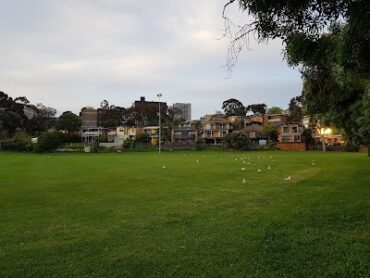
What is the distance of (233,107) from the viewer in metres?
147

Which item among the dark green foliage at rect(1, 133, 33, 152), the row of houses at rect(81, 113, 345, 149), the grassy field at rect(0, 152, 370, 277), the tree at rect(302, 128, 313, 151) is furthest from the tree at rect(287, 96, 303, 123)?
the grassy field at rect(0, 152, 370, 277)

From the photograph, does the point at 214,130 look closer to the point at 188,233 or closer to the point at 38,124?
the point at 38,124

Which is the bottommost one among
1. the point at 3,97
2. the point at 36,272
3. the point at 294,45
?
the point at 36,272

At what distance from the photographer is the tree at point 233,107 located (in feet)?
476

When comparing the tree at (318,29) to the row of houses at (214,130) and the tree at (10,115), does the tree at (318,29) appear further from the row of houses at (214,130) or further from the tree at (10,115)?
the tree at (10,115)

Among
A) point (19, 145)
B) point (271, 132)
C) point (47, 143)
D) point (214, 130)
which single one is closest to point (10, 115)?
point (19, 145)

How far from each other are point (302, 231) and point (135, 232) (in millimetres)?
3608

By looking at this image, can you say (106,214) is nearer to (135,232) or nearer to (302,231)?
(135,232)

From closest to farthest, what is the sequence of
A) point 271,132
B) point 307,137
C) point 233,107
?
point 307,137
point 271,132
point 233,107

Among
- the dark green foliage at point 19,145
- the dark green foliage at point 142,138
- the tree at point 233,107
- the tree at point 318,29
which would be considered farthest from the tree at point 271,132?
the tree at point 318,29

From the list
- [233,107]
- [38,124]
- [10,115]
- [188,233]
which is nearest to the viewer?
[188,233]

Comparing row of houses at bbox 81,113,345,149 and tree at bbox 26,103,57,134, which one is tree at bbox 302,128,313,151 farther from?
tree at bbox 26,103,57,134

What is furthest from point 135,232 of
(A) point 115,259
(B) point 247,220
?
(B) point 247,220

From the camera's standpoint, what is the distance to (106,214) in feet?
39.3
